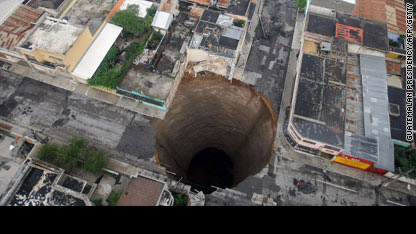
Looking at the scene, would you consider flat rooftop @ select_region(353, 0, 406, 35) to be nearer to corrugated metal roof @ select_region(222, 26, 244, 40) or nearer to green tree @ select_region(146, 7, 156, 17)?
corrugated metal roof @ select_region(222, 26, 244, 40)

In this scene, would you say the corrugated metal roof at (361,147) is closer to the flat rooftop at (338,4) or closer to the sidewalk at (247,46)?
the sidewalk at (247,46)

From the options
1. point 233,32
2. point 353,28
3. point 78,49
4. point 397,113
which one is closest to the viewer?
point 397,113

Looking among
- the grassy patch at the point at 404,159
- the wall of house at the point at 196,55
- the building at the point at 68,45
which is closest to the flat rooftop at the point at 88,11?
the building at the point at 68,45

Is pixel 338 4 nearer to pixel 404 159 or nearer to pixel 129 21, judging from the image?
pixel 404 159

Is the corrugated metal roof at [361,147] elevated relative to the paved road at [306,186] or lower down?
elevated

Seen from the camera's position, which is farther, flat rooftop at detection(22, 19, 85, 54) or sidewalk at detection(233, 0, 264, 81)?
sidewalk at detection(233, 0, 264, 81)

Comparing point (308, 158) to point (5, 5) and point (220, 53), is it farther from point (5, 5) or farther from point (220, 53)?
point (5, 5)

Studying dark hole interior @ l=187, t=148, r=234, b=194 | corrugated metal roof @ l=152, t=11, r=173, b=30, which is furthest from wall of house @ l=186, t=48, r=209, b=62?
dark hole interior @ l=187, t=148, r=234, b=194

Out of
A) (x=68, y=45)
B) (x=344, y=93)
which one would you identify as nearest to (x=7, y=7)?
(x=68, y=45)
